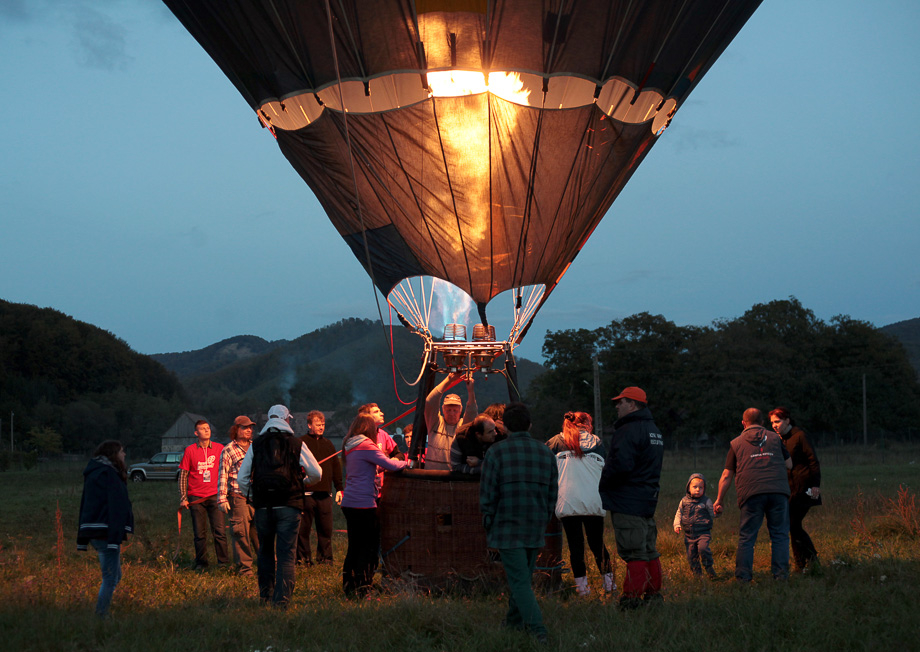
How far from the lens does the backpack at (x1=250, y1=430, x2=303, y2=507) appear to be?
17.0 ft

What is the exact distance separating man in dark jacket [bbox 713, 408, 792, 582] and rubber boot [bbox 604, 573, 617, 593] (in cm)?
94

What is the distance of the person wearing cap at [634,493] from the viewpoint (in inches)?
190

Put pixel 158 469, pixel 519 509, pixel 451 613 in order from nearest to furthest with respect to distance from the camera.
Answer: pixel 519 509, pixel 451 613, pixel 158 469

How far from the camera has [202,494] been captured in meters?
Answer: 7.31

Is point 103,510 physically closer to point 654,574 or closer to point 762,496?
point 654,574

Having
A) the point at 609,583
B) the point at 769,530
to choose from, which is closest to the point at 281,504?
the point at 609,583

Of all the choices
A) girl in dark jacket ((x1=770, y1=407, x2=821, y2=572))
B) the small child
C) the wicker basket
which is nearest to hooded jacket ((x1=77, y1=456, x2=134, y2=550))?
the wicker basket

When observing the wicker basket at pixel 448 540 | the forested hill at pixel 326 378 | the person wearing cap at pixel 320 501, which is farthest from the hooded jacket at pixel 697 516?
the forested hill at pixel 326 378

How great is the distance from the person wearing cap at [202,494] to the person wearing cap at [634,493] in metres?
3.94

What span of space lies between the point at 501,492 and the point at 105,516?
2.42 metres

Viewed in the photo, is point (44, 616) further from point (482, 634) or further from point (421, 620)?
point (482, 634)

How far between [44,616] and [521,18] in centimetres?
492

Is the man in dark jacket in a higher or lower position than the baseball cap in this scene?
lower

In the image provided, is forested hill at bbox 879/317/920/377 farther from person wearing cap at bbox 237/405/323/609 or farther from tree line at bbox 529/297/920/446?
person wearing cap at bbox 237/405/323/609
